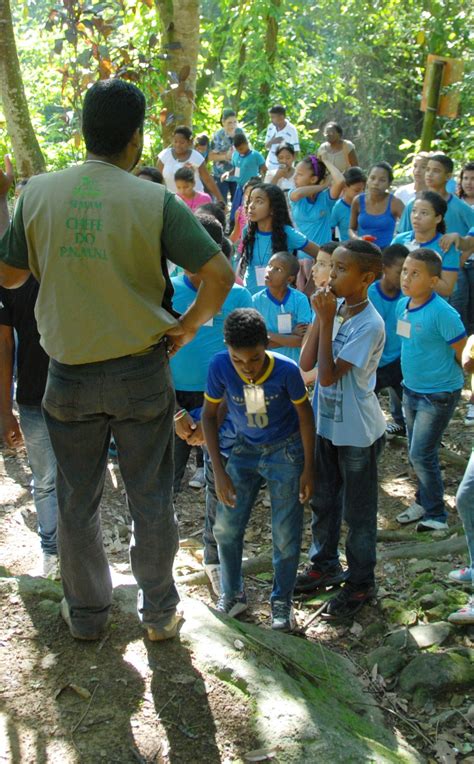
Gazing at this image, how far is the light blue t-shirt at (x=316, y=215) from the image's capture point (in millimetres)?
9258

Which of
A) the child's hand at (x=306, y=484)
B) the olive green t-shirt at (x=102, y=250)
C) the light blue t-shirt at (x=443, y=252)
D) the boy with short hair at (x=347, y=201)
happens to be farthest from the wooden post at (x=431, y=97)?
the olive green t-shirt at (x=102, y=250)

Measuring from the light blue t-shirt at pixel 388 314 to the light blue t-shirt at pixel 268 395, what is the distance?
8.28 feet

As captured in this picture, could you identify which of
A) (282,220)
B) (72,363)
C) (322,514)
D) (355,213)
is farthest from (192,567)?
(355,213)

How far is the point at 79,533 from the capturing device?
322cm

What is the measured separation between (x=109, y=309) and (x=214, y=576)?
2650mm

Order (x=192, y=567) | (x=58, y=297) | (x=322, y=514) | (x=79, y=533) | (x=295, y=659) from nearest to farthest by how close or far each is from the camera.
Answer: (x=58, y=297) < (x=79, y=533) < (x=295, y=659) < (x=322, y=514) < (x=192, y=567)

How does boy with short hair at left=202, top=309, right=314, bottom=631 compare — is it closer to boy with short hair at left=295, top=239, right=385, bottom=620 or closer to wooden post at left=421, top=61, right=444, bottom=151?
boy with short hair at left=295, top=239, right=385, bottom=620

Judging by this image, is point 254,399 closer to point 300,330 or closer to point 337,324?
point 337,324

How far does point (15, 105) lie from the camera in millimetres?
8023

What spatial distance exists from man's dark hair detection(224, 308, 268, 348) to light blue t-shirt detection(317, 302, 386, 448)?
728mm

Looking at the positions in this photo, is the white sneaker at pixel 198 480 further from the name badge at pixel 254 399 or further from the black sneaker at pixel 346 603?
the name badge at pixel 254 399

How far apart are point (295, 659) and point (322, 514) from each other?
1.22 m

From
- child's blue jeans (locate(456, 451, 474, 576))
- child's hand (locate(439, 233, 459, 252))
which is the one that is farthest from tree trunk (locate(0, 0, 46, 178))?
child's blue jeans (locate(456, 451, 474, 576))

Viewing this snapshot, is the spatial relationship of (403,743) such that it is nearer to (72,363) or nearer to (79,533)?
(79,533)
